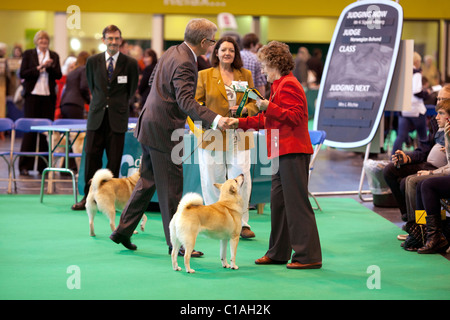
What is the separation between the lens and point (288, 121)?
4.65m

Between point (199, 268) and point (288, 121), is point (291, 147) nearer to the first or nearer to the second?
point (288, 121)

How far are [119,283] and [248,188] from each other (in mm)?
1819

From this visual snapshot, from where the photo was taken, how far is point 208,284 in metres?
4.44

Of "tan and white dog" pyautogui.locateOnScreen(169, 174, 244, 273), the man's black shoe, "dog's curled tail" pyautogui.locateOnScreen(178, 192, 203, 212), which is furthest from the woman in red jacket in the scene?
the man's black shoe

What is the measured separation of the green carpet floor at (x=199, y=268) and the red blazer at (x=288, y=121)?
86cm

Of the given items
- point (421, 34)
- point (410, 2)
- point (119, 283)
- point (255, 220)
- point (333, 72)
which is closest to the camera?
point (119, 283)

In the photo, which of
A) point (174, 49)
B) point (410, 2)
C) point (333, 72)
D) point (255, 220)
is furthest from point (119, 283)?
point (410, 2)

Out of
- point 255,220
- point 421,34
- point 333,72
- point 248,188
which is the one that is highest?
point 421,34

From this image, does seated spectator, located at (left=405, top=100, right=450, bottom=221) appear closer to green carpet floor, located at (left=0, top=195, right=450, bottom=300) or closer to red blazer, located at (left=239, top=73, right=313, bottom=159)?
green carpet floor, located at (left=0, top=195, right=450, bottom=300)

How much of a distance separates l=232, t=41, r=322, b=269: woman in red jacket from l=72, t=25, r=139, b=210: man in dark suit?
8.90ft

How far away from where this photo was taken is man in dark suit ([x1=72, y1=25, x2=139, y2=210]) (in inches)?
287

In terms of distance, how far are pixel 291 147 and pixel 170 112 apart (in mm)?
915

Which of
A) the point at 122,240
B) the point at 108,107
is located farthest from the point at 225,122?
the point at 108,107

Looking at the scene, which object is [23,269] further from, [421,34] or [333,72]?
[421,34]
